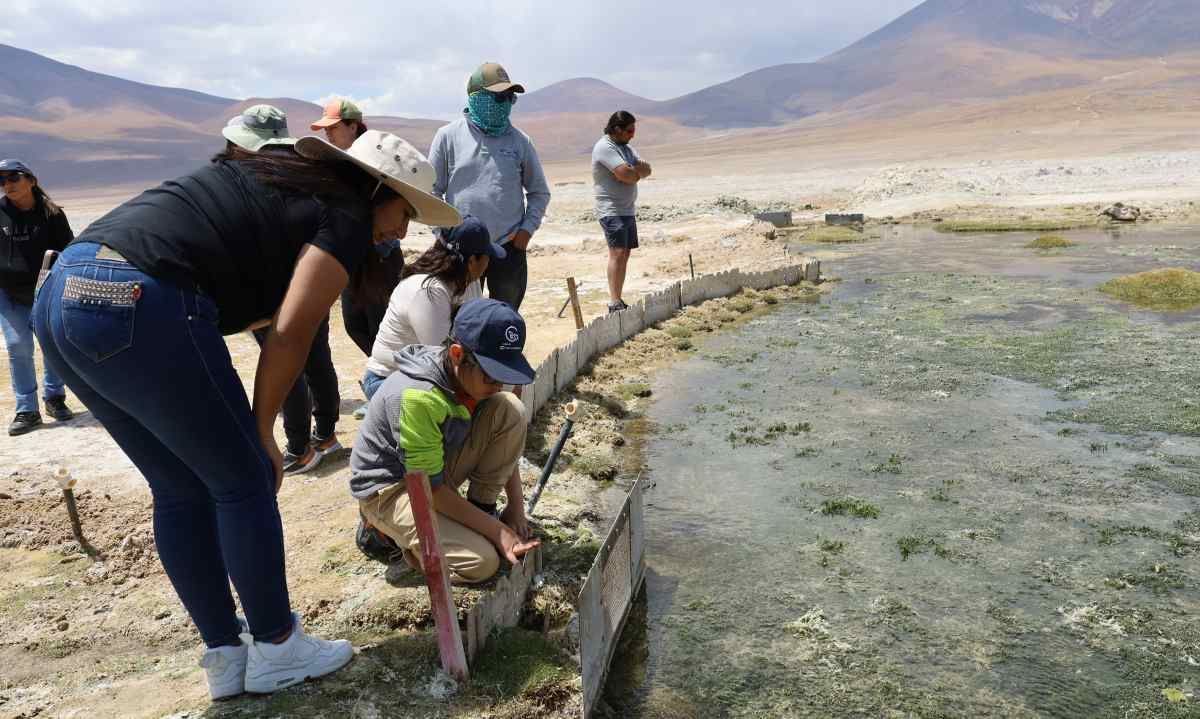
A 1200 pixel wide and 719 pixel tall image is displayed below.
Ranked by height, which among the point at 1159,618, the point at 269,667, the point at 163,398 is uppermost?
the point at 163,398

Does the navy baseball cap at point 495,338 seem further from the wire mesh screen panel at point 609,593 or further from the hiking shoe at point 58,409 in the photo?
the hiking shoe at point 58,409

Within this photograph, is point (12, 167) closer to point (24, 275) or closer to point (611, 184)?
point (24, 275)

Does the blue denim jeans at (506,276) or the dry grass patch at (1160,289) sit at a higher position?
the blue denim jeans at (506,276)

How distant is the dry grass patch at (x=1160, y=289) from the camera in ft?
26.9

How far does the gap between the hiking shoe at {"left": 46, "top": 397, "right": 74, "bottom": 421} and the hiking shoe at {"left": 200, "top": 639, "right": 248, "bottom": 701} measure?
351cm

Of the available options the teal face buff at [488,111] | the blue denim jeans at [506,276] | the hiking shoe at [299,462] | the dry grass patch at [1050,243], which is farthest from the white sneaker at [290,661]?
the dry grass patch at [1050,243]

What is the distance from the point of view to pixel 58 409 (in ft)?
17.3

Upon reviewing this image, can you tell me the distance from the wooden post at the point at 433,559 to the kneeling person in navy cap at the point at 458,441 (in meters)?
0.06

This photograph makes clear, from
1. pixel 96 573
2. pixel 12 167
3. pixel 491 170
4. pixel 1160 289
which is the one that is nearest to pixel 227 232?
pixel 96 573

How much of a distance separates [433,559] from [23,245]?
4.07 meters

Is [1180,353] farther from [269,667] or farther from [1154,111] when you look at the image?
[1154,111]

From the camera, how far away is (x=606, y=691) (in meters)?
2.92

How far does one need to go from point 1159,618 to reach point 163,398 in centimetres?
333

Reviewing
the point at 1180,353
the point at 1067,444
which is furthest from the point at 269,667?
the point at 1180,353
